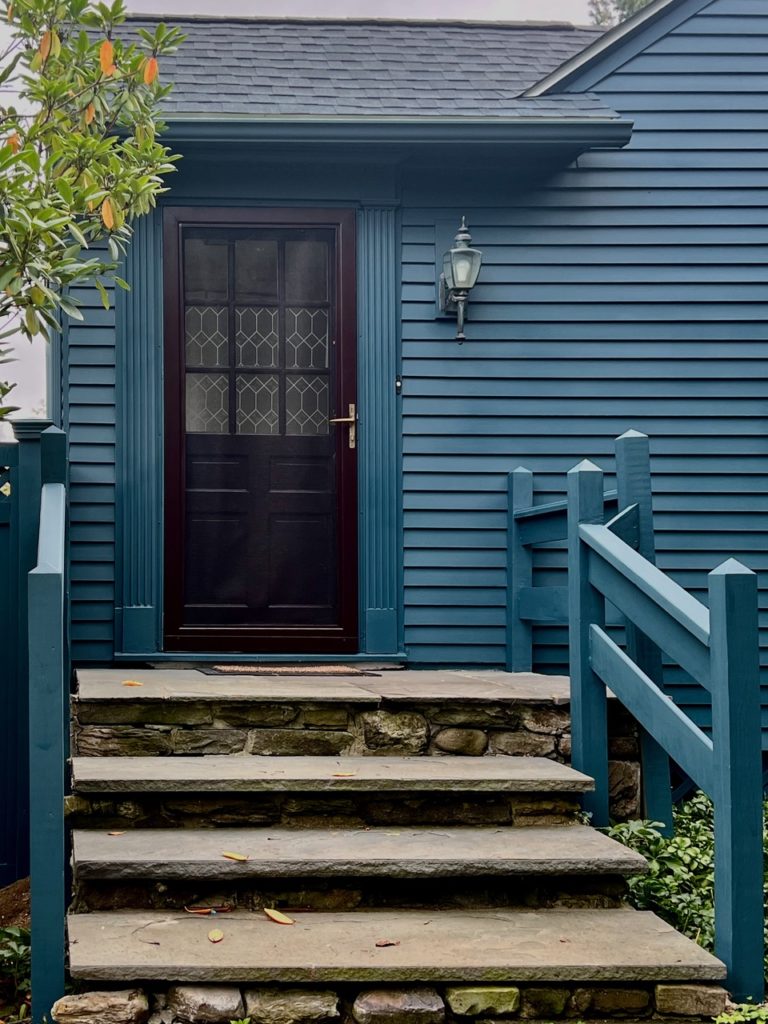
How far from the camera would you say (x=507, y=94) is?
A: 5.66 m

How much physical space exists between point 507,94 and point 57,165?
240 cm

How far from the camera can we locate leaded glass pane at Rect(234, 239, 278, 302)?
18.1 ft

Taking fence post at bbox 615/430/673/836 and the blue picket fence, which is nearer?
the blue picket fence

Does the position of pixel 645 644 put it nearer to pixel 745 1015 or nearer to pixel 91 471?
pixel 745 1015

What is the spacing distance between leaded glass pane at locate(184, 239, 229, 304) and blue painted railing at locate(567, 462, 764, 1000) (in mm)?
2340

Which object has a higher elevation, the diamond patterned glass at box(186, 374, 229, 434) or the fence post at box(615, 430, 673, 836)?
the diamond patterned glass at box(186, 374, 229, 434)

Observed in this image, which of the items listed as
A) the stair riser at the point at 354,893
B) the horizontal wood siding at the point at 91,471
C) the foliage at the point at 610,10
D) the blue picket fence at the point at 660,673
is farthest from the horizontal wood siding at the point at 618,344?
the foliage at the point at 610,10

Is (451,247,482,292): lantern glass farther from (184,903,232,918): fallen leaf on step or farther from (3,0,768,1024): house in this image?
(184,903,232,918): fallen leaf on step

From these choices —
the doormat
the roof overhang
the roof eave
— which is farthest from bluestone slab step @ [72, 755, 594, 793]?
the roof eave

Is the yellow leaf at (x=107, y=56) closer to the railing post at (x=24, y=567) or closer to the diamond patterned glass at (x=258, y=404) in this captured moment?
the railing post at (x=24, y=567)

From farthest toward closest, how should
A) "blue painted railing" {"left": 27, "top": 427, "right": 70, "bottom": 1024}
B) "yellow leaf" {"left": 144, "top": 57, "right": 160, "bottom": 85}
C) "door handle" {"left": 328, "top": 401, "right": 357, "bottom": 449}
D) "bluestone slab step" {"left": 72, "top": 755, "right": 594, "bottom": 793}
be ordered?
"door handle" {"left": 328, "top": 401, "right": 357, "bottom": 449} < "yellow leaf" {"left": 144, "top": 57, "right": 160, "bottom": 85} < "bluestone slab step" {"left": 72, "top": 755, "right": 594, "bottom": 793} < "blue painted railing" {"left": 27, "top": 427, "right": 70, "bottom": 1024}

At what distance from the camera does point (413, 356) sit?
18.1ft

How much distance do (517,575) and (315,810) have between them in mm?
2289

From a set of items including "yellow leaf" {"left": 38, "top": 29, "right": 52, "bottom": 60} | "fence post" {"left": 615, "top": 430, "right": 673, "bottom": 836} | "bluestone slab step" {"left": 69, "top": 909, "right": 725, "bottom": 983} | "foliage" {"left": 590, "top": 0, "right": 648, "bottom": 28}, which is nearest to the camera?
"bluestone slab step" {"left": 69, "top": 909, "right": 725, "bottom": 983}
